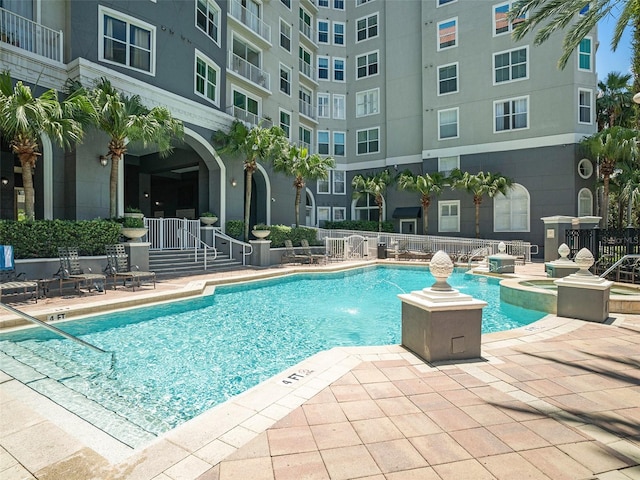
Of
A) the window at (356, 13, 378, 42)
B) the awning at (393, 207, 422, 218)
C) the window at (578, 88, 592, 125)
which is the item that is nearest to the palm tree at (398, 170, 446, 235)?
the awning at (393, 207, 422, 218)

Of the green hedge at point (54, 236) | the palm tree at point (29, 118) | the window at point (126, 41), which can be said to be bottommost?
the green hedge at point (54, 236)

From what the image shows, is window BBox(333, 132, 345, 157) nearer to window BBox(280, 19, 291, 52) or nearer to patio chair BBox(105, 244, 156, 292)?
window BBox(280, 19, 291, 52)

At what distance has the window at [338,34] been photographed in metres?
30.3

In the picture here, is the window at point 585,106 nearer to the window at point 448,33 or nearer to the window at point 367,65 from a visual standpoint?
the window at point 448,33

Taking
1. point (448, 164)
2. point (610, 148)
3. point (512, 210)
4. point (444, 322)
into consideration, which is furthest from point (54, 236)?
point (610, 148)

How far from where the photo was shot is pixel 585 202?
22.0 m

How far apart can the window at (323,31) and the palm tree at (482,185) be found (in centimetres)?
1661

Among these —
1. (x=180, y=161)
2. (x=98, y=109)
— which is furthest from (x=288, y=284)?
(x=180, y=161)

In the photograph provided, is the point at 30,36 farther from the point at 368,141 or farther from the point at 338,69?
the point at 338,69

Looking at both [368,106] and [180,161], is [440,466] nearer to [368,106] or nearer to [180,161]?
[180,161]

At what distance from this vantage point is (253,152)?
1672cm

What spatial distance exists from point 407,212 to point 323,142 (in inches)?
367

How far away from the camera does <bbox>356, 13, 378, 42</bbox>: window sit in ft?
95.7

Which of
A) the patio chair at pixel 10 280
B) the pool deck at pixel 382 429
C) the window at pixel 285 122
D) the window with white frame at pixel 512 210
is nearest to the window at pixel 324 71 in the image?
the window at pixel 285 122
